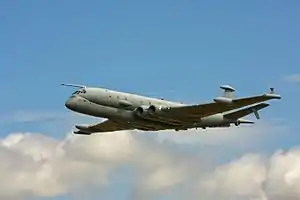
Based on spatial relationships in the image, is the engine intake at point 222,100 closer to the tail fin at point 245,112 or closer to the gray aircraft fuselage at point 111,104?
the tail fin at point 245,112

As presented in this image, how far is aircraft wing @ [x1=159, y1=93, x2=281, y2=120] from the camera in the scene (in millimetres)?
100250

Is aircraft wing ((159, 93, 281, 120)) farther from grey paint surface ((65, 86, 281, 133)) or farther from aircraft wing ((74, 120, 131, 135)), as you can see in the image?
aircraft wing ((74, 120, 131, 135))

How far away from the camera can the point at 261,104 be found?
108 m

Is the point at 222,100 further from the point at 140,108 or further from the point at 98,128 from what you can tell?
the point at 98,128

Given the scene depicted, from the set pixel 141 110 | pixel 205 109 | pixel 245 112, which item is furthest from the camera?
pixel 245 112

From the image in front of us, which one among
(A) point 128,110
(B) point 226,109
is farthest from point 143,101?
(B) point 226,109

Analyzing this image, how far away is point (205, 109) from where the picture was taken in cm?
10475

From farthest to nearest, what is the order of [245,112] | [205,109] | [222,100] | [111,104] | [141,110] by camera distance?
[245,112] → [141,110] → [111,104] → [205,109] → [222,100]

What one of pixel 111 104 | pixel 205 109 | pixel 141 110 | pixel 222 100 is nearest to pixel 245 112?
pixel 205 109

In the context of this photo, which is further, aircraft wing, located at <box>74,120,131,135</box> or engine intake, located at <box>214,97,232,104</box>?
aircraft wing, located at <box>74,120,131,135</box>

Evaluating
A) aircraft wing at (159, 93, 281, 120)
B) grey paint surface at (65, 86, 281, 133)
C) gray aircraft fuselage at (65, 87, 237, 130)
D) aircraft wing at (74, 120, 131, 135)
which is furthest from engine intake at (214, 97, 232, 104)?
aircraft wing at (74, 120, 131, 135)

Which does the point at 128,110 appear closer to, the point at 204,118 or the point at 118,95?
the point at 118,95

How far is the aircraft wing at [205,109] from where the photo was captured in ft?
329

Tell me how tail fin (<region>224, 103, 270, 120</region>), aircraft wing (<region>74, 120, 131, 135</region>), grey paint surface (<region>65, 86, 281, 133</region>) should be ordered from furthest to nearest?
aircraft wing (<region>74, 120, 131, 135</region>) → tail fin (<region>224, 103, 270, 120</region>) → grey paint surface (<region>65, 86, 281, 133</region>)
